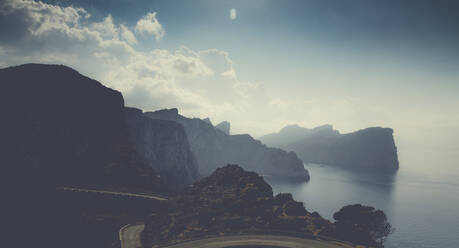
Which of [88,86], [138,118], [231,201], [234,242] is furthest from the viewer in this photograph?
[138,118]

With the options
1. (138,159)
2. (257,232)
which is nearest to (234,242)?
(257,232)

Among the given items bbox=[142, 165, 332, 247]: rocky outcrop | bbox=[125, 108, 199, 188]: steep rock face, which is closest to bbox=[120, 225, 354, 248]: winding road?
bbox=[142, 165, 332, 247]: rocky outcrop

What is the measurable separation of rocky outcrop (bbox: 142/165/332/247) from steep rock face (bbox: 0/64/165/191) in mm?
37428

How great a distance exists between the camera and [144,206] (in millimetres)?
82688

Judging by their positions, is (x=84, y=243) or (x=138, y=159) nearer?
(x=84, y=243)

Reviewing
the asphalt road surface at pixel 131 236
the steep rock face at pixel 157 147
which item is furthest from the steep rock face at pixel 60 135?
the steep rock face at pixel 157 147

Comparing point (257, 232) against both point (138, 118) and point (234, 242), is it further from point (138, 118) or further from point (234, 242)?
point (138, 118)

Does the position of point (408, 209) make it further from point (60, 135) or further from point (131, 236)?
point (60, 135)

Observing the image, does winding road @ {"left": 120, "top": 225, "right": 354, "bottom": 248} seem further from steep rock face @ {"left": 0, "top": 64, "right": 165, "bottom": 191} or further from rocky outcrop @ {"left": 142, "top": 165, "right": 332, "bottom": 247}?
steep rock face @ {"left": 0, "top": 64, "right": 165, "bottom": 191}

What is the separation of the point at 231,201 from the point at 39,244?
47898 millimetres

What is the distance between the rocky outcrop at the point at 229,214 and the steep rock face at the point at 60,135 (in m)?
37.4

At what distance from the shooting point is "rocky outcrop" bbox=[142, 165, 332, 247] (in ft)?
179

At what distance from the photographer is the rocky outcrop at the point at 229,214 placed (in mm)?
54500

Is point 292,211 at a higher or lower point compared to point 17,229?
higher
